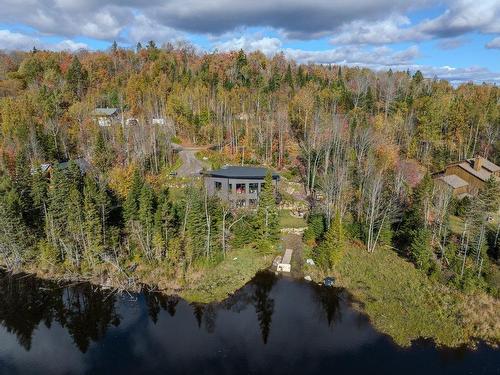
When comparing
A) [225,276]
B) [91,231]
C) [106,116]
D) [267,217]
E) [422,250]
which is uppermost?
[106,116]

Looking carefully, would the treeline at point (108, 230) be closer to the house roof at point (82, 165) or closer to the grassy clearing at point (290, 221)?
the grassy clearing at point (290, 221)

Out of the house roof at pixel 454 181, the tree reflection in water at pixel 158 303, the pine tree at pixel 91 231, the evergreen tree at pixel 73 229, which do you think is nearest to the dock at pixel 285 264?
the tree reflection in water at pixel 158 303

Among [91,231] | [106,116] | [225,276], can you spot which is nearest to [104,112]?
[106,116]

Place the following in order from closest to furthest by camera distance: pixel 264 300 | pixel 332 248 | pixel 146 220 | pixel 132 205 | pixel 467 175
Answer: pixel 264 300
pixel 332 248
pixel 146 220
pixel 132 205
pixel 467 175

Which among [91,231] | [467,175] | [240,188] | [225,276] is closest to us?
[225,276]

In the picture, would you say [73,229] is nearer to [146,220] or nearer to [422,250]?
[146,220]

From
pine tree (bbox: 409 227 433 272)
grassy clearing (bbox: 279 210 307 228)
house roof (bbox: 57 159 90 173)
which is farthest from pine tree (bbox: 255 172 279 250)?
house roof (bbox: 57 159 90 173)
